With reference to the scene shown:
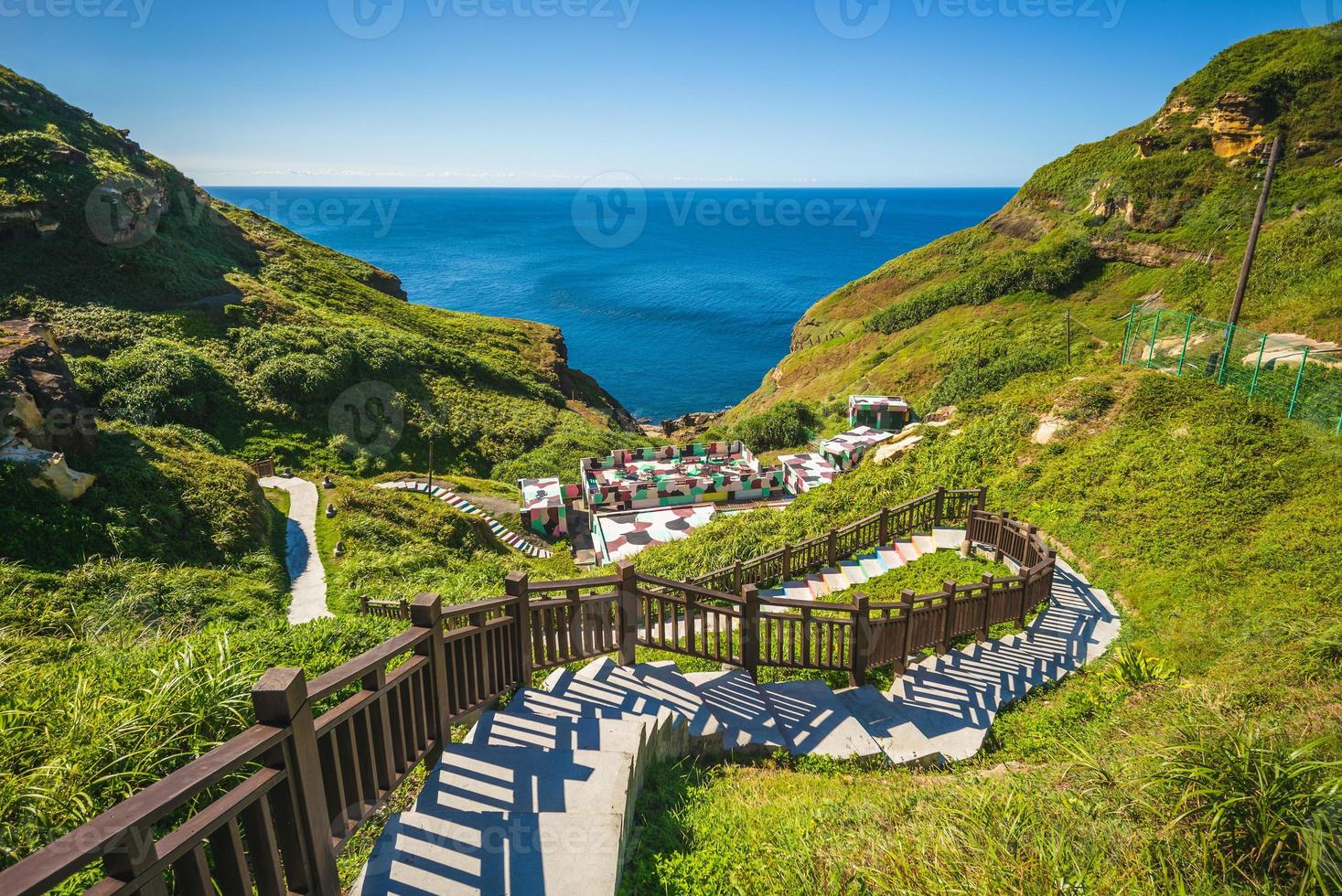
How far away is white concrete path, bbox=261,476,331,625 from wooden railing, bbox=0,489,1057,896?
8.76m

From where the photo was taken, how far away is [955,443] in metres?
18.3

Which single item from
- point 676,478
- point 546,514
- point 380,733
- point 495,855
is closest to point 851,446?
point 676,478

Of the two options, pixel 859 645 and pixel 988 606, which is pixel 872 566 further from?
pixel 859 645

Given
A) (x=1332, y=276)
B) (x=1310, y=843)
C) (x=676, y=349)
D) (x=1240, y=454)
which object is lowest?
(x=676, y=349)

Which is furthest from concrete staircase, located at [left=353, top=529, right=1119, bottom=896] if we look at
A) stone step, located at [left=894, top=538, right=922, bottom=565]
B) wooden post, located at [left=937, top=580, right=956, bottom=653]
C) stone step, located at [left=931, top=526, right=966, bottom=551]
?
stone step, located at [left=894, top=538, right=922, bottom=565]

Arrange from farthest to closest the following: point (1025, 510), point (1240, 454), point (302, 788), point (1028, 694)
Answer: point (1025, 510) < point (1240, 454) < point (1028, 694) < point (302, 788)

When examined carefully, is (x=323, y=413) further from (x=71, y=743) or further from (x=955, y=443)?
(x=71, y=743)

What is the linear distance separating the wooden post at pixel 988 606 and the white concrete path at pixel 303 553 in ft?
40.0

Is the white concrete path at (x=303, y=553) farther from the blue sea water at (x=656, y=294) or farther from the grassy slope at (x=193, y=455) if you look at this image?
the blue sea water at (x=656, y=294)

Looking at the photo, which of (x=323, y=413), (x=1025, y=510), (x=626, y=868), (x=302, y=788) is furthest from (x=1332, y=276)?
(x=323, y=413)

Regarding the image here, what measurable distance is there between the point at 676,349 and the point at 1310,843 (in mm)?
90392

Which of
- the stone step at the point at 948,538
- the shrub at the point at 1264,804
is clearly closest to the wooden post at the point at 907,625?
the shrub at the point at 1264,804

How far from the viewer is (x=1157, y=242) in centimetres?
3769

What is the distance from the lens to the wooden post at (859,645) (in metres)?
7.98
